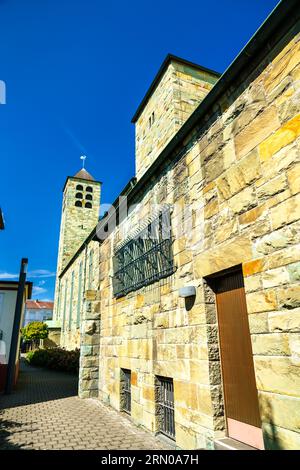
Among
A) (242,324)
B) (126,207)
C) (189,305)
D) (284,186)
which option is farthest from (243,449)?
(126,207)

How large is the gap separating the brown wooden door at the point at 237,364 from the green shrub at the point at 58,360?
12507 millimetres

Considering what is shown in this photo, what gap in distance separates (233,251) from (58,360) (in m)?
15.2

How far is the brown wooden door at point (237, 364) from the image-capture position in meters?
3.02

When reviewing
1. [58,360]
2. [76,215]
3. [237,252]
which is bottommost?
[58,360]

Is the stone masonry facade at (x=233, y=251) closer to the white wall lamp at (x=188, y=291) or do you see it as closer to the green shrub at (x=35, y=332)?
the white wall lamp at (x=188, y=291)

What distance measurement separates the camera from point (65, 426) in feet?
18.2

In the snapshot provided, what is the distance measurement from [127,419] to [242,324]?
3.94 m

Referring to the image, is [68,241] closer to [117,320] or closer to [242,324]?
[117,320]

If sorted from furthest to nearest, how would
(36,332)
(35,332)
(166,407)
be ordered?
(36,332) → (35,332) → (166,407)

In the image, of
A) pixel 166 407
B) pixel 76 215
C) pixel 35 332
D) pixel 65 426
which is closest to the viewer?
pixel 166 407

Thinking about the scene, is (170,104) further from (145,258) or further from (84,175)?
(84,175)

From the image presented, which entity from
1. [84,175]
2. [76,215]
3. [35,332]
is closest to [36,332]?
[35,332]

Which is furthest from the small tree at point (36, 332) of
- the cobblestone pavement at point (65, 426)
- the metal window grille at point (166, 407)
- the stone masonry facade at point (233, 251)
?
the metal window grille at point (166, 407)

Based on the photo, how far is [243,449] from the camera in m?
2.92
